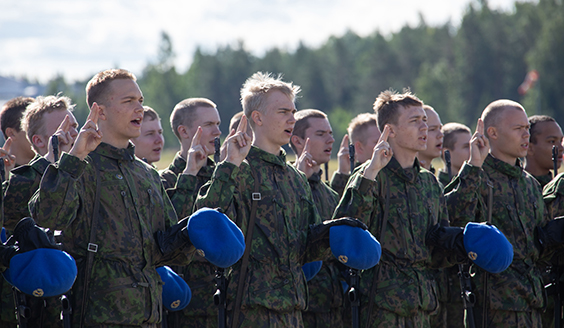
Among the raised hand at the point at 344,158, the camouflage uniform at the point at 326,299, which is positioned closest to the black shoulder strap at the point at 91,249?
the camouflage uniform at the point at 326,299

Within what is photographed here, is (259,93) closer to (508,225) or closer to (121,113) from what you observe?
(121,113)

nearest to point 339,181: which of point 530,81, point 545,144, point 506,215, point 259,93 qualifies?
point 506,215

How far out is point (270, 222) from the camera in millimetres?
5195

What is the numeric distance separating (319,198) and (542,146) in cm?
294

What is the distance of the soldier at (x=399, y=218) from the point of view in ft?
18.3

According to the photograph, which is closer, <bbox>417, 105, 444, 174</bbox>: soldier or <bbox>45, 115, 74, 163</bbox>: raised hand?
<bbox>45, 115, 74, 163</bbox>: raised hand

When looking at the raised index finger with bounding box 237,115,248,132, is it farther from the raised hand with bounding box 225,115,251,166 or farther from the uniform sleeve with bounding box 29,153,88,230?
the uniform sleeve with bounding box 29,153,88,230

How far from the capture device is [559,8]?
6097 centimetres

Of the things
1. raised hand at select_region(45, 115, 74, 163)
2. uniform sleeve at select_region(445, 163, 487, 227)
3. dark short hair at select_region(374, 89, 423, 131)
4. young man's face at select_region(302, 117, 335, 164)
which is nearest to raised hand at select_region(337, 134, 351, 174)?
young man's face at select_region(302, 117, 335, 164)

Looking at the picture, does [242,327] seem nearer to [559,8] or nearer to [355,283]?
[355,283]

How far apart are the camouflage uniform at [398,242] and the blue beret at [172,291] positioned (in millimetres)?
1412

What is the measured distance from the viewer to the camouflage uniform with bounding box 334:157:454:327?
5562 mm

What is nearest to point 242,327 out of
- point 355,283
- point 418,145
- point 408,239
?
point 355,283

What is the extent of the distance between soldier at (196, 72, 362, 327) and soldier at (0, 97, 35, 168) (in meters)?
2.18
